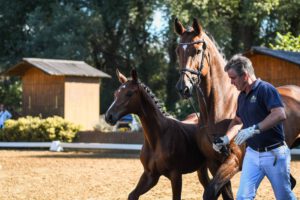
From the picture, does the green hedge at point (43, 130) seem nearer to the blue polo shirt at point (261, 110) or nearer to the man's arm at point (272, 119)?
the blue polo shirt at point (261, 110)

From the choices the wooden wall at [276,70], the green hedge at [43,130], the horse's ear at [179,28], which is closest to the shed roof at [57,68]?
the green hedge at [43,130]

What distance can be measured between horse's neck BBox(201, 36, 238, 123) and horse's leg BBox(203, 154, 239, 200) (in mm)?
643

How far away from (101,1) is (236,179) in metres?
31.4

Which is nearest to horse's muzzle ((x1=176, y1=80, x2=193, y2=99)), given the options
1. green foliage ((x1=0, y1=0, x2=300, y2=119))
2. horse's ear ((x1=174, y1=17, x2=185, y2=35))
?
horse's ear ((x1=174, y1=17, x2=185, y2=35))

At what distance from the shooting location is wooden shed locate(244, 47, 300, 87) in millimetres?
20658

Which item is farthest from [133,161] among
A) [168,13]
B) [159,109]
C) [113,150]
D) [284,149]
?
[168,13]

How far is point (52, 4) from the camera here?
42.2 metres

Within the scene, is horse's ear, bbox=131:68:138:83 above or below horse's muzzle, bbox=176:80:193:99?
above

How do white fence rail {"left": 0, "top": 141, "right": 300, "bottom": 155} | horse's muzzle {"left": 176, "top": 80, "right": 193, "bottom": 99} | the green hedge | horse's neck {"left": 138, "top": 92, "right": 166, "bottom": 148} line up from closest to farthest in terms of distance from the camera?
1. horse's muzzle {"left": 176, "top": 80, "right": 193, "bottom": 99}
2. horse's neck {"left": 138, "top": 92, "right": 166, "bottom": 148}
3. white fence rail {"left": 0, "top": 141, "right": 300, "bottom": 155}
4. the green hedge

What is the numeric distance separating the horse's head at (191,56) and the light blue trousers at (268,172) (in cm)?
139

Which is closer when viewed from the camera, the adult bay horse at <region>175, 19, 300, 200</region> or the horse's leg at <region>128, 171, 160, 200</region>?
the adult bay horse at <region>175, 19, 300, 200</region>

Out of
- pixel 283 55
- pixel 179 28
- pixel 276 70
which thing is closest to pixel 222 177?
pixel 179 28

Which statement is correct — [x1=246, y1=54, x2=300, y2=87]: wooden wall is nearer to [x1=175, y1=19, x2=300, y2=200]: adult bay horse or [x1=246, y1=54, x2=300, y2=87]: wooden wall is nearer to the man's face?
[x1=175, y1=19, x2=300, y2=200]: adult bay horse

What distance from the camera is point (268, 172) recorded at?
18.6 ft
